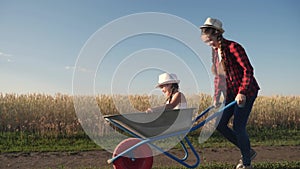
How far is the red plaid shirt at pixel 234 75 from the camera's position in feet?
11.5

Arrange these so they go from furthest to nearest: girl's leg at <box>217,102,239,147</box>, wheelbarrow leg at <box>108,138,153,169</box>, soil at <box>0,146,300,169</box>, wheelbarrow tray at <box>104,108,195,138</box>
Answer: soil at <box>0,146,300,169</box> < girl's leg at <box>217,102,239,147</box> < wheelbarrow leg at <box>108,138,153,169</box> < wheelbarrow tray at <box>104,108,195,138</box>

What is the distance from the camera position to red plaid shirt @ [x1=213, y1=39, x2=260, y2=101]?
11.5 feet

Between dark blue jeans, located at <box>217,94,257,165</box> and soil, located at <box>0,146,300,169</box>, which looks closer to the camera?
dark blue jeans, located at <box>217,94,257,165</box>

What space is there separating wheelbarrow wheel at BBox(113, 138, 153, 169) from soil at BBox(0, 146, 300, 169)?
4.39 ft

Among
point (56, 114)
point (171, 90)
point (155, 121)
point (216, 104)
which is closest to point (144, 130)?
point (155, 121)

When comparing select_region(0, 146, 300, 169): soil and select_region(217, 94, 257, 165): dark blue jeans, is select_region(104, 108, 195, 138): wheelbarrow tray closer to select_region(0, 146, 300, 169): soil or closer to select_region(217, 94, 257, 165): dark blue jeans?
select_region(217, 94, 257, 165): dark blue jeans

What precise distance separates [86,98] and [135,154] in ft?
Result: 2.56

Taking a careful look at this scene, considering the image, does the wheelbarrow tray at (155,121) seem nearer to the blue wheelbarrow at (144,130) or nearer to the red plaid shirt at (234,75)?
the blue wheelbarrow at (144,130)

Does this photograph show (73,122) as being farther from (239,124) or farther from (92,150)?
(239,124)

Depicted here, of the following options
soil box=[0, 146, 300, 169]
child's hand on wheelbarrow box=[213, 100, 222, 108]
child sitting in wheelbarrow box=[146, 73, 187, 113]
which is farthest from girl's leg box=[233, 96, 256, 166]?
soil box=[0, 146, 300, 169]

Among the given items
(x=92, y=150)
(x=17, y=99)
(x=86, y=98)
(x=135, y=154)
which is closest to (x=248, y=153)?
(x=135, y=154)

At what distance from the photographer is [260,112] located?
9203 millimetres

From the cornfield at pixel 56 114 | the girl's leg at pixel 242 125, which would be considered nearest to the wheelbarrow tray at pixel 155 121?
the girl's leg at pixel 242 125

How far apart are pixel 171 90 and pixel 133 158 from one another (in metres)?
0.81
